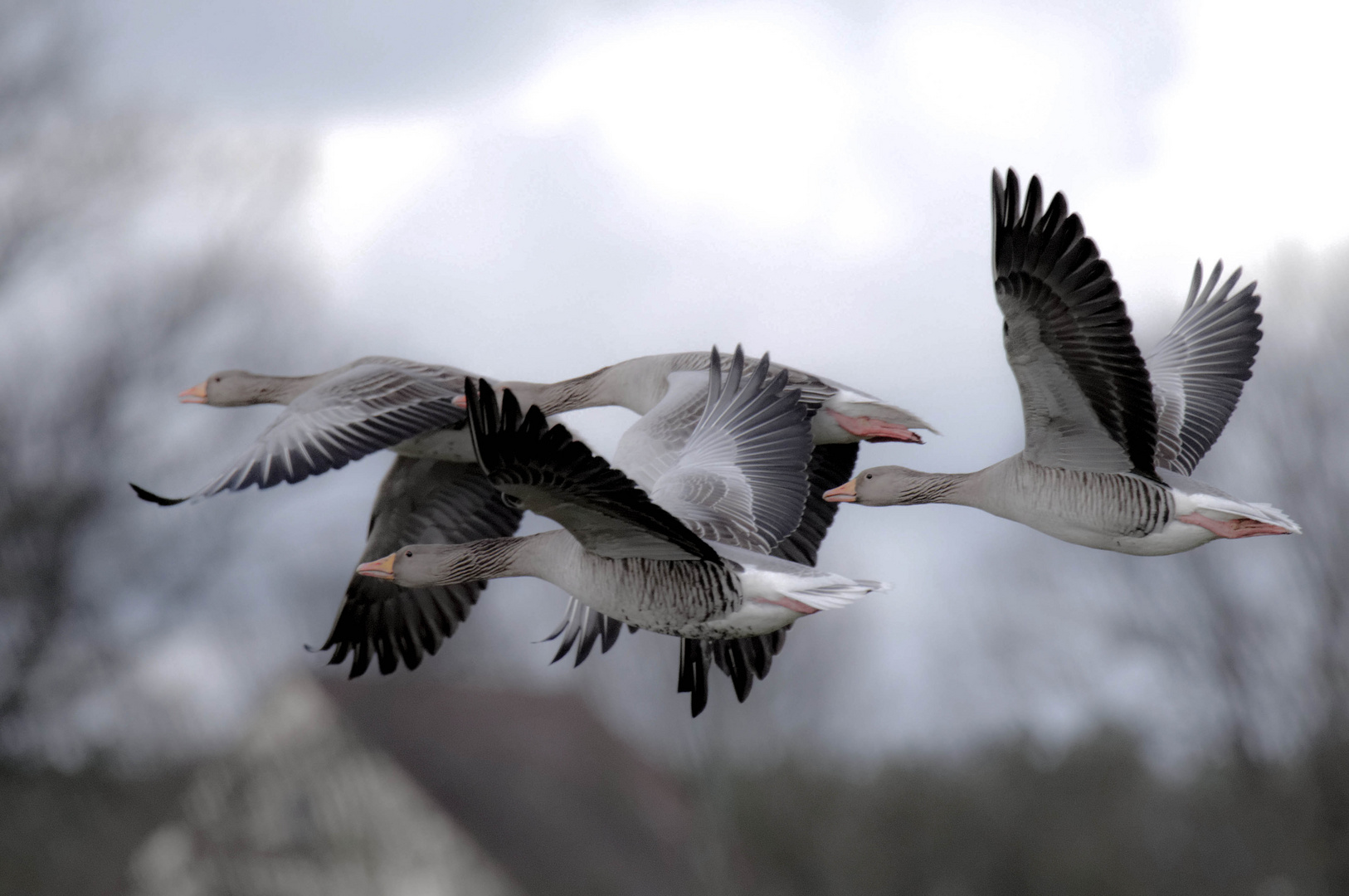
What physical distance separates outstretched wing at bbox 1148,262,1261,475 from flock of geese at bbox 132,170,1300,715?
1 centimetres

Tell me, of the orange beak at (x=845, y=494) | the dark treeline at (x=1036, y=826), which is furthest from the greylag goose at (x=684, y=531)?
the dark treeline at (x=1036, y=826)

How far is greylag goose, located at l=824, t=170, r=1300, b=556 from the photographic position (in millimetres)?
5996

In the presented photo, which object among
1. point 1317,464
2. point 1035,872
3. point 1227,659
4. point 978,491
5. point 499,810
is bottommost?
point 1035,872

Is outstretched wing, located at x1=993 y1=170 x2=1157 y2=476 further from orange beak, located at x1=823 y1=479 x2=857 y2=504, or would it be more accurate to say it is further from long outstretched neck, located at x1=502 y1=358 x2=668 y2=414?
long outstretched neck, located at x1=502 y1=358 x2=668 y2=414

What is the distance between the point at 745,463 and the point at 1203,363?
3288 millimetres

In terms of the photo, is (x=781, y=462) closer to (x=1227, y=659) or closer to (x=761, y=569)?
(x=761, y=569)

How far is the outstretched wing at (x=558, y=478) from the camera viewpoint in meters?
5.21

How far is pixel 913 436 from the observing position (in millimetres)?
7531

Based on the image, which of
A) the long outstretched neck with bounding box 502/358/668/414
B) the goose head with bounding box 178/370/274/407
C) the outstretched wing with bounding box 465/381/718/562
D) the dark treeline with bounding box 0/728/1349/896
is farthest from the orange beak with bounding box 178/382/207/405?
the dark treeline with bounding box 0/728/1349/896

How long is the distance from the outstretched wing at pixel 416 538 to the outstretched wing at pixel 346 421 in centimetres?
90

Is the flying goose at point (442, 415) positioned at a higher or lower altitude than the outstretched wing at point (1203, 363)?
lower

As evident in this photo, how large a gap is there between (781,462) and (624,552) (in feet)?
4.03

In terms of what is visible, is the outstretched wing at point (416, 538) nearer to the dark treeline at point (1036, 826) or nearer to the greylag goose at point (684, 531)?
the greylag goose at point (684, 531)

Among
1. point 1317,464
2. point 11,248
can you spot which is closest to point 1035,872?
point 1317,464
